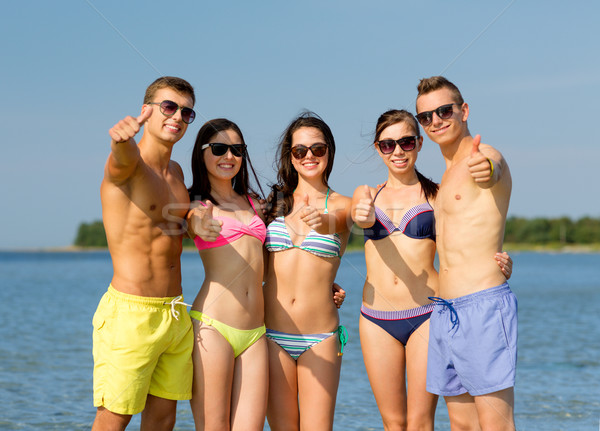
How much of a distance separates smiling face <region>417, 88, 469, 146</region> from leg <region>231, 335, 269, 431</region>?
2.22 metres

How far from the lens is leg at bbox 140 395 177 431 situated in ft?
15.9

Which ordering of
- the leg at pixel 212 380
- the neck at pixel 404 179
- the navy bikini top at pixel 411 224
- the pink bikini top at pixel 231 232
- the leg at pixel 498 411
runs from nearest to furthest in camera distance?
1. the leg at pixel 498 411
2. the leg at pixel 212 380
3. the pink bikini top at pixel 231 232
4. the navy bikini top at pixel 411 224
5. the neck at pixel 404 179

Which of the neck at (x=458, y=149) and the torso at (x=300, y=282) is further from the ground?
the neck at (x=458, y=149)

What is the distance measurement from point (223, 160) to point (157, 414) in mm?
2138

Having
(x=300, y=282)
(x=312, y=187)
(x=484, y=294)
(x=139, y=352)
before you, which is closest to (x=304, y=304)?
(x=300, y=282)

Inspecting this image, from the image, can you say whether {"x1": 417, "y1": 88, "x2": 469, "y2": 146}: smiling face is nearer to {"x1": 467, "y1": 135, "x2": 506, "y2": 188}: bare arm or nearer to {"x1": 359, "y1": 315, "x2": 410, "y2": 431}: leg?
{"x1": 467, "y1": 135, "x2": 506, "y2": 188}: bare arm

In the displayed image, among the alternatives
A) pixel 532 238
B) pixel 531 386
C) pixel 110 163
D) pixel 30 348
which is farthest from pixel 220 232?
pixel 532 238

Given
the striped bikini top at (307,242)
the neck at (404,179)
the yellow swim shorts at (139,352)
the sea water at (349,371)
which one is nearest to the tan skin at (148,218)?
the yellow swim shorts at (139,352)

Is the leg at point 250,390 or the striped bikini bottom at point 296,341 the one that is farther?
the striped bikini bottom at point 296,341

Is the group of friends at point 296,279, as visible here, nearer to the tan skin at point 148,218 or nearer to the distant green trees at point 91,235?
the tan skin at point 148,218

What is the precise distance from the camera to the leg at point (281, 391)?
5074 mm

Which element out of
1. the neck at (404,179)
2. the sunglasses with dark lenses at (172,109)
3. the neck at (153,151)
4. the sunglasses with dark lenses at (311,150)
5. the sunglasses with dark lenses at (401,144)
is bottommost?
the neck at (404,179)

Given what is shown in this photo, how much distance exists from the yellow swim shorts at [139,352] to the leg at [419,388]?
182 centimetres

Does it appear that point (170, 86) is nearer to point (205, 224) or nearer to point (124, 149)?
point (124, 149)
